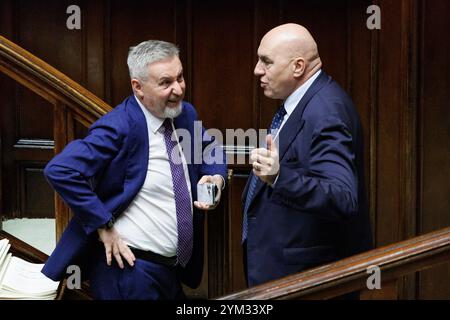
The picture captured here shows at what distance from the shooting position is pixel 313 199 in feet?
7.32

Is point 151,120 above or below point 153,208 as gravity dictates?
above

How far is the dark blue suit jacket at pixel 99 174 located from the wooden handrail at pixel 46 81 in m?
0.46

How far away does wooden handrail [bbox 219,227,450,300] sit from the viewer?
1912mm

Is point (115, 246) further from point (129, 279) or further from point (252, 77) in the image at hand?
point (252, 77)

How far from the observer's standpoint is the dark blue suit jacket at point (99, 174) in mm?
Result: 2605

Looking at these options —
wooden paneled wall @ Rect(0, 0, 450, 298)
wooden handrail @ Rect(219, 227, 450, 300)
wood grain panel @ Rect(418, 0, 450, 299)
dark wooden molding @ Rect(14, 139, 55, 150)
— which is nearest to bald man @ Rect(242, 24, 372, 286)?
wooden handrail @ Rect(219, 227, 450, 300)

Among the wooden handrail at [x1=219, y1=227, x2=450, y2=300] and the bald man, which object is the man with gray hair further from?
the wooden handrail at [x1=219, y1=227, x2=450, y2=300]

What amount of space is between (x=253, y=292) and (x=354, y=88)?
2325 mm

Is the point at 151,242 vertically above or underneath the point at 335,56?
underneath

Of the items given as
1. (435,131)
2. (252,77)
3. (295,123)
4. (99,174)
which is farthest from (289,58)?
(252,77)

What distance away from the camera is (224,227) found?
3109 mm

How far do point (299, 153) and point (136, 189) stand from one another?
571 millimetres
